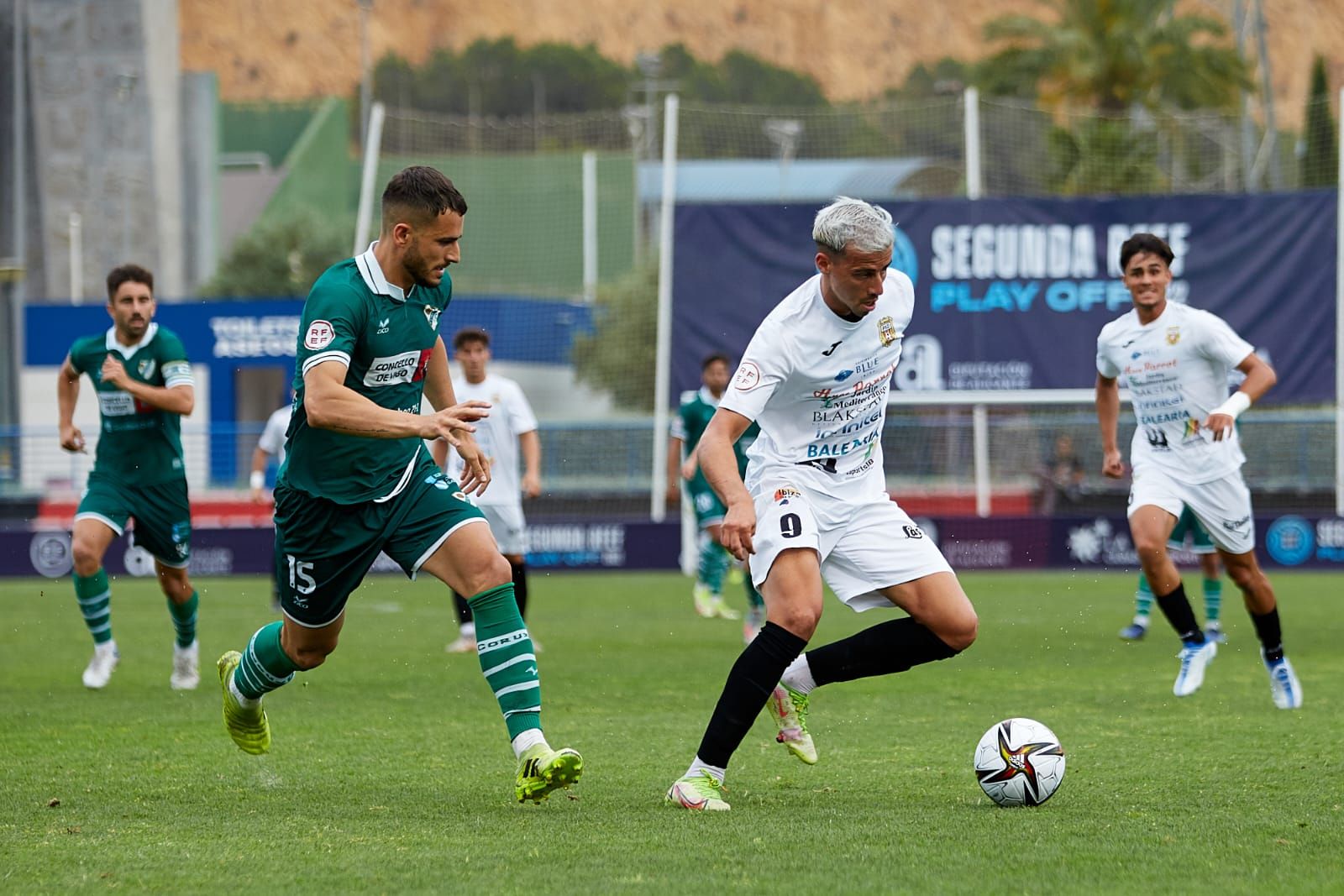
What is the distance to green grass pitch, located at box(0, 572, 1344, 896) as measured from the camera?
14.9 feet

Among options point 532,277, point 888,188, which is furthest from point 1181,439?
point 532,277

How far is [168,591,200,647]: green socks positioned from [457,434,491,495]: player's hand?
4.30 m

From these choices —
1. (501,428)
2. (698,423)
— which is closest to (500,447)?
(501,428)

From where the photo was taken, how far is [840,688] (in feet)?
31.1

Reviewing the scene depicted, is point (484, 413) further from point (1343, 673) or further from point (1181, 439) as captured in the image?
point (1343, 673)

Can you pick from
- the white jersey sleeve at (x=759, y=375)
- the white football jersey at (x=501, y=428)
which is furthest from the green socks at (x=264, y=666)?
the white football jersey at (x=501, y=428)

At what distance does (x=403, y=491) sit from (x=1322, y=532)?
17042 millimetres

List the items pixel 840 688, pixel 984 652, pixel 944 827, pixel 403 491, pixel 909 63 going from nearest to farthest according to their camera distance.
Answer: pixel 944 827 < pixel 403 491 < pixel 840 688 < pixel 984 652 < pixel 909 63

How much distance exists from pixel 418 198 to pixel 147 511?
14.6 feet

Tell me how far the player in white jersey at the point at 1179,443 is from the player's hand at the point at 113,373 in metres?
4.99

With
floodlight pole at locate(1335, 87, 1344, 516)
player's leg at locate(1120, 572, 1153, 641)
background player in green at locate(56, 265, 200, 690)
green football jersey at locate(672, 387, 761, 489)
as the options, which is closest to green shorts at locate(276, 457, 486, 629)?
background player in green at locate(56, 265, 200, 690)

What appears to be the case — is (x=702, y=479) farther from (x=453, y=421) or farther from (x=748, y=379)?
(x=453, y=421)

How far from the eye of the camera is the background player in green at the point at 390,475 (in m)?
5.47

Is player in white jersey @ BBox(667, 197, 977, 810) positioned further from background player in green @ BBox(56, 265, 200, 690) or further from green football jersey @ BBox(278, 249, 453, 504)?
background player in green @ BBox(56, 265, 200, 690)
